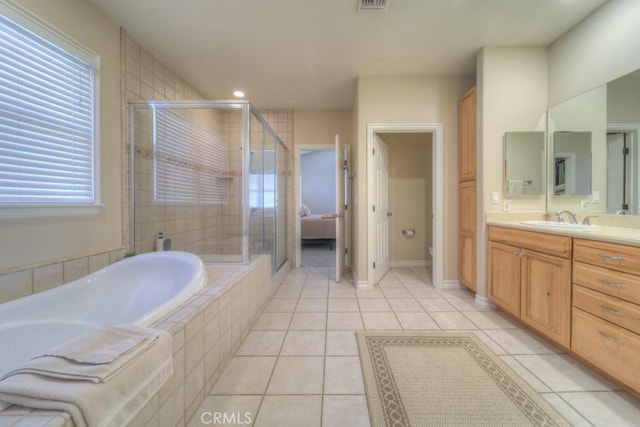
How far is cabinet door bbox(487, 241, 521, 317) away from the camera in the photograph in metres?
1.98

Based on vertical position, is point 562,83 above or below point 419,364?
above

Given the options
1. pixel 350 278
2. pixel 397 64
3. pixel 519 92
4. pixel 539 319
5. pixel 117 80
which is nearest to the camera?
pixel 539 319

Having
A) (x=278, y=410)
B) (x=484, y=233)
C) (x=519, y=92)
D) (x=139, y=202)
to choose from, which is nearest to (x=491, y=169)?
(x=484, y=233)

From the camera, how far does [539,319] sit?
1.75 meters

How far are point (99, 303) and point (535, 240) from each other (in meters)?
2.98

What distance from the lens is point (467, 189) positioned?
265 cm

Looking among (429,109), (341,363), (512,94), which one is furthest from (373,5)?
(341,363)

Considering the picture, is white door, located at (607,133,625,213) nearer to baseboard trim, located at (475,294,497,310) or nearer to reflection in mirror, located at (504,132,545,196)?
reflection in mirror, located at (504,132,545,196)

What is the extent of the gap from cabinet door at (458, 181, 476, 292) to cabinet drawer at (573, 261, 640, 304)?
1053 millimetres

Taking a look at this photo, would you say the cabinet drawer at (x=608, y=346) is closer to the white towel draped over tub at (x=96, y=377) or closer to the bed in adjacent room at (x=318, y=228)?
the white towel draped over tub at (x=96, y=377)

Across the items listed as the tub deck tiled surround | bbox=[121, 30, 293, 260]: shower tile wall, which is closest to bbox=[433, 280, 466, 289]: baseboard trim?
the tub deck tiled surround

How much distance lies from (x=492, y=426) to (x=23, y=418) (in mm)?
1645

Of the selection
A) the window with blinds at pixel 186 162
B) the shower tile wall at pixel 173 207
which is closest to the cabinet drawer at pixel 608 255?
the shower tile wall at pixel 173 207

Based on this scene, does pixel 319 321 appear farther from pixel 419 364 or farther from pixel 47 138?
pixel 47 138
